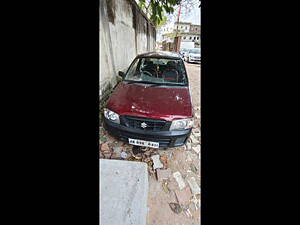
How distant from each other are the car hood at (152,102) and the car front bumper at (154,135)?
20cm

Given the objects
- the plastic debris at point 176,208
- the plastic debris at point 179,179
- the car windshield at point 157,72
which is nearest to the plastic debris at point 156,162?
the plastic debris at point 179,179

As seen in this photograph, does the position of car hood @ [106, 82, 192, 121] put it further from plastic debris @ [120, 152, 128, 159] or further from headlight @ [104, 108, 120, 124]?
plastic debris @ [120, 152, 128, 159]

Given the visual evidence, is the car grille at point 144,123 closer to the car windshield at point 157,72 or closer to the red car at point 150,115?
the red car at point 150,115

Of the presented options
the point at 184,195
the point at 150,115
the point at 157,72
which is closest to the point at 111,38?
the point at 157,72

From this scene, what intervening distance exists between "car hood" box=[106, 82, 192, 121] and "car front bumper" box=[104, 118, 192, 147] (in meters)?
0.20

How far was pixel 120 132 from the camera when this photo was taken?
6.78ft

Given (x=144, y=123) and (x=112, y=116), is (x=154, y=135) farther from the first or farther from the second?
(x=112, y=116)

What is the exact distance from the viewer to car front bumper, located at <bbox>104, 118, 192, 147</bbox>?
196 centimetres

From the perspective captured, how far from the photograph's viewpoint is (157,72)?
9.84ft

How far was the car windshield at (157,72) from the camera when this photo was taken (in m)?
2.75

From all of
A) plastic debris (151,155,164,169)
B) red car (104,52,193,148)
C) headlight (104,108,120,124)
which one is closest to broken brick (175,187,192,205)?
plastic debris (151,155,164,169)
